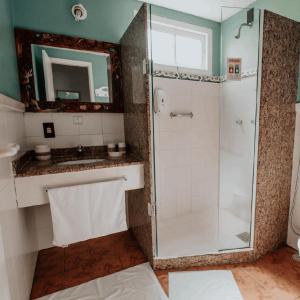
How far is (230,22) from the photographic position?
2.16m

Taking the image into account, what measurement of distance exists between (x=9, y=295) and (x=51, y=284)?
1.96 ft

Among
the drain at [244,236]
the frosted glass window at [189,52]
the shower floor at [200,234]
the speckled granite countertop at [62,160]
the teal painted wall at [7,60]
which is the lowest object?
the shower floor at [200,234]

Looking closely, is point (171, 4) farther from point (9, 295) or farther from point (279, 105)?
point (9, 295)

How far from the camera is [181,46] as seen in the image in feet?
7.30

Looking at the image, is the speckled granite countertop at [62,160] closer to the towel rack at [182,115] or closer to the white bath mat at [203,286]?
the towel rack at [182,115]

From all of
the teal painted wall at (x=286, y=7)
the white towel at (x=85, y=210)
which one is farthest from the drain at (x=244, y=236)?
the teal painted wall at (x=286, y=7)

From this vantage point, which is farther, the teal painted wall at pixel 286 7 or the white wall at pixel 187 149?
the white wall at pixel 187 149

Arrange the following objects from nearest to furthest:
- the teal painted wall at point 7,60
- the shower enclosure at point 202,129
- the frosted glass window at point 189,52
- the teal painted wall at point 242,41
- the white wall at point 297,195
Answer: the teal painted wall at point 7,60
the teal painted wall at point 242,41
the white wall at point 297,195
the shower enclosure at point 202,129
the frosted glass window at point 189,52

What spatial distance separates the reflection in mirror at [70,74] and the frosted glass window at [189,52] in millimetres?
842

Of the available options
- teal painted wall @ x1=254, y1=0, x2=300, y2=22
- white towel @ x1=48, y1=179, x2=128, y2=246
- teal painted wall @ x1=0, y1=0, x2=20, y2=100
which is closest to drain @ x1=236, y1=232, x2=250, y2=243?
white towel @ x1=48, y1=179, x2=128, y2=246

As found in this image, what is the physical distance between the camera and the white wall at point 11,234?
929 mm

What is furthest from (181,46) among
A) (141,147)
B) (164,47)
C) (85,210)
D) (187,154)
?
(85,210)

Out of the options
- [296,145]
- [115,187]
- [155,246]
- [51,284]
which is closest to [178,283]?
[155,246]

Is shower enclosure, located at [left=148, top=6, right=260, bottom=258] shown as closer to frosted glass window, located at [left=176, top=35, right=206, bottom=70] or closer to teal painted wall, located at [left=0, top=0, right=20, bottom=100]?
frosted glass window, located at [left=176, top=35, right=206, bottom=70]
